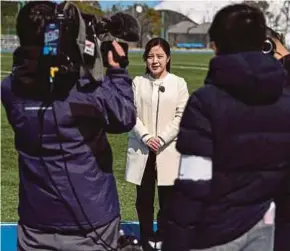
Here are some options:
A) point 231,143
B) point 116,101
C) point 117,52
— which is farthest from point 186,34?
point 231,143

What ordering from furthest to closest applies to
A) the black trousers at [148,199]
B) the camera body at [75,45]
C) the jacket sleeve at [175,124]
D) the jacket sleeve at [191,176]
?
the black trousers at [148,199] < the jacket sleeve at [175,124] < the camera body at [75,45] < the jacket sleeve at [191,176]

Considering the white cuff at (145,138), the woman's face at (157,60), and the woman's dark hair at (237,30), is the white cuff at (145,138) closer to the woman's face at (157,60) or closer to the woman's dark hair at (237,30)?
the woman's face at (157,60)

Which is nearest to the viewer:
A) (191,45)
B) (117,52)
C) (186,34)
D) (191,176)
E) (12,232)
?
(191,176)

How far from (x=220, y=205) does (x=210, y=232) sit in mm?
115

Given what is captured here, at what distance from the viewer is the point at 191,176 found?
8.14ft

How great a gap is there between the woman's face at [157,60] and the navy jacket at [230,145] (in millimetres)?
2401

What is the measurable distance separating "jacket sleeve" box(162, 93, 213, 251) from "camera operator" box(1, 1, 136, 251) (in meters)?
0.42

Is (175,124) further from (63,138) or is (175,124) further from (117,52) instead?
(63,138)

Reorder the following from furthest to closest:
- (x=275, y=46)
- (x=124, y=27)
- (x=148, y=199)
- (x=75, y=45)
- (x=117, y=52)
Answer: (x=148, y=199)
(x=275, y=46)
(x=124, y=27)
(x=117, y=52)
(x=75, y=45)

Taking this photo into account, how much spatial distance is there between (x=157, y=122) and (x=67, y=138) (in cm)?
220

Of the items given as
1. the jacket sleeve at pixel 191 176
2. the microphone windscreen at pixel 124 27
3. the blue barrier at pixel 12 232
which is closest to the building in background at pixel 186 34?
the blue barrier at pixel 12 232

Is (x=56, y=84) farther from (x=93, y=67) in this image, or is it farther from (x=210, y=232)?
(x=210, y=232)

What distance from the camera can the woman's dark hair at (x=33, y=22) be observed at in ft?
9.17

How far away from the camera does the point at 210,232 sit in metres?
2.53
